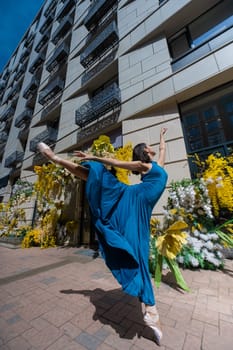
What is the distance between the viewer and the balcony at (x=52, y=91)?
1066cm

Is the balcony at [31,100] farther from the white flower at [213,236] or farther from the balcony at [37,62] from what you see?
the white flower at [213,236]

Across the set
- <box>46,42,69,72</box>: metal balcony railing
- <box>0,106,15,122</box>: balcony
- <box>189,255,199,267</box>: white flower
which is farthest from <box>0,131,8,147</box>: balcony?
<box>189,255,199,267</box>: white flower

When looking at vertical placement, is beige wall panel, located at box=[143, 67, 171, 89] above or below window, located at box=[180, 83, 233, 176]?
above

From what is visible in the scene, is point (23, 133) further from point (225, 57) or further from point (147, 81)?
point (225, 57)

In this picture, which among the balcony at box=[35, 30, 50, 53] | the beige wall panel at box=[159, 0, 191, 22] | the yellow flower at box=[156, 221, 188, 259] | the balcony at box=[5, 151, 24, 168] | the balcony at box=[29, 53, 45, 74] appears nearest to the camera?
the yellow flower at box=[156, 221, 188, 259]

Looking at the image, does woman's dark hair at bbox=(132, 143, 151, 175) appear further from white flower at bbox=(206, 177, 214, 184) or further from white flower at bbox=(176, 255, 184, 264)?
white flower at bbox=(206, 177, 214, 184)

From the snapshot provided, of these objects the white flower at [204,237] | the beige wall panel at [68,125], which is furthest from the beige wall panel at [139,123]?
the white flower at [204,237]

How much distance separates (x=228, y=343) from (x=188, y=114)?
5.40 metres

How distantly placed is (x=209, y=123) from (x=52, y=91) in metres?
10.8

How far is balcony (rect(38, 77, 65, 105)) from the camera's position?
35.0 feet

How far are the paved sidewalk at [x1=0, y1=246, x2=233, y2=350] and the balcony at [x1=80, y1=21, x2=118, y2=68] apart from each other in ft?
33.9

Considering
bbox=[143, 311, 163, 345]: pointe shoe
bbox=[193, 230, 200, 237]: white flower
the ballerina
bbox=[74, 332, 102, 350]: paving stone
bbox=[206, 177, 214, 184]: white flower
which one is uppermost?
bbox=[206, 177, 214, 184]: white flower

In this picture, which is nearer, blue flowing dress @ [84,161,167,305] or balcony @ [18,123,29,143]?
blue flowing dress @ [84,161,167,305]

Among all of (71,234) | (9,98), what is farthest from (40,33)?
(71,234)
